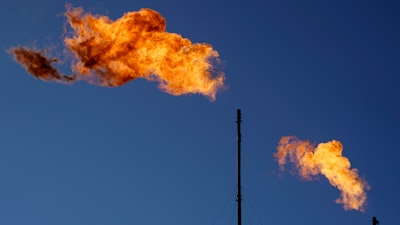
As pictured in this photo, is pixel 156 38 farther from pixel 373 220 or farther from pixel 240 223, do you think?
pixel 373 220

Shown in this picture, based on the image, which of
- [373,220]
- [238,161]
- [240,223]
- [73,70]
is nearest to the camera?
[240,223]

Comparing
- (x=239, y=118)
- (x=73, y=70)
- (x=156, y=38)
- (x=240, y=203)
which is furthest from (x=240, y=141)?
(x=73, y=70)

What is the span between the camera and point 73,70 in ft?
97.1

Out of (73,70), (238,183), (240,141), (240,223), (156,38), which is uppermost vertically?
(156,38)

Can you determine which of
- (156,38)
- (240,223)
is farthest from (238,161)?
(156,38)

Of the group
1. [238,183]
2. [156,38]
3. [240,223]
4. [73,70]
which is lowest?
[240,223]

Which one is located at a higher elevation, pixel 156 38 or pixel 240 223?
pixel 156 38

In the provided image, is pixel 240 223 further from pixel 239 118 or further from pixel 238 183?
pixel 239 118

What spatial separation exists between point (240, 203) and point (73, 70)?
11.9 meters

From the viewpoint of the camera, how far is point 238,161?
90.1ft

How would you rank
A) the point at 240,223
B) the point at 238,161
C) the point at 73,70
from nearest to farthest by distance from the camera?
the point at 240,223 < the point at 238,161 < the point at 73,70

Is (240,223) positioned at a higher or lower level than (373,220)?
lower

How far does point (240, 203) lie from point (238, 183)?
111 centimetres

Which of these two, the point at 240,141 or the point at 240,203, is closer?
the point at 240,203
